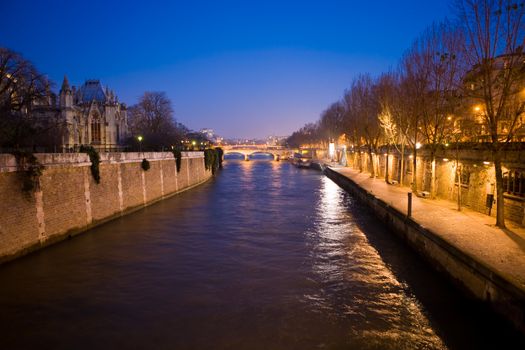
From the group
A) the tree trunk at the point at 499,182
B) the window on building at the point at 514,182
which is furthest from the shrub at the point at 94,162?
the window on building at the point at 514,182

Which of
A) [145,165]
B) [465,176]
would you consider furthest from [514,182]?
[145,165]

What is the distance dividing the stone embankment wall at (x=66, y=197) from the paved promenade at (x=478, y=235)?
14317 mm

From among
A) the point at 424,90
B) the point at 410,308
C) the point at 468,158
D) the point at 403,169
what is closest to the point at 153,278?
the point at 410,308

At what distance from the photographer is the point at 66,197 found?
1661 centimetres

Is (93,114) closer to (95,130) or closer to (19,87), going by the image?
(95,130)

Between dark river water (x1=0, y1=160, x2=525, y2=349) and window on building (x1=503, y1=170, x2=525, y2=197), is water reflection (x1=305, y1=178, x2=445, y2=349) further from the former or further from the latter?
window on building (x1=503, y1=170, x2=525, y2=197)

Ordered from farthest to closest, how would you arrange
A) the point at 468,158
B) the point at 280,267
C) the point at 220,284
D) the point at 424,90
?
the point at 424,90
the point at 468,158
the point at 280,267
the point at 220,284

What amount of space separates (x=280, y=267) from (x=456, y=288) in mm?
5419

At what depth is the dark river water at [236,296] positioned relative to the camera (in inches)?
335

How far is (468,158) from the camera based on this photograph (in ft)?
58.2

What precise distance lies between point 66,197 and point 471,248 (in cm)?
1554

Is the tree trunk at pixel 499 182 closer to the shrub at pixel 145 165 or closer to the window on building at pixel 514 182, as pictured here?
the window on building at pixel 514 182

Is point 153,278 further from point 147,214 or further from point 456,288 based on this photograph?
point 147,214

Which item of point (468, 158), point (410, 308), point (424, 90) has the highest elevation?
point (424, 90)
